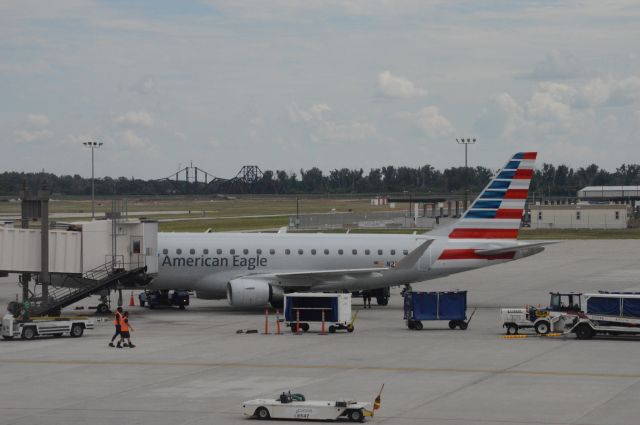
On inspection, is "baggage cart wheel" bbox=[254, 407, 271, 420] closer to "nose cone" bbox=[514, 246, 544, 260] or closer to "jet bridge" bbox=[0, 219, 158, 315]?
"jet bridge" bbox=[0, 219, 158, 315]

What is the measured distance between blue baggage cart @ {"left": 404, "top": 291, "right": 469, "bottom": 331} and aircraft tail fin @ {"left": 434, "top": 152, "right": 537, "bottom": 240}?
30.0 ft

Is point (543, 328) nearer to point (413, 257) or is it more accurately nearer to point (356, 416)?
point (413, 257)

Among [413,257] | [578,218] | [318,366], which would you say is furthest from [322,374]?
[578,218]

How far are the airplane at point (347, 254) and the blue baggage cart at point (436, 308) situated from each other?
6568 mm

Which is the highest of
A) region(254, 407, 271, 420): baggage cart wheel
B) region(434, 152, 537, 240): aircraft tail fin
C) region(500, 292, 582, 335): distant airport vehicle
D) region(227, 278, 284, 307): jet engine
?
region(434, 152, 537, 240): aircraft tail fin

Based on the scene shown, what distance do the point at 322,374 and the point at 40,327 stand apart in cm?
1277

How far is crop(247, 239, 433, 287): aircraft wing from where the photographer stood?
47.0 metres

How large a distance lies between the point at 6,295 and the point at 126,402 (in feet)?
113

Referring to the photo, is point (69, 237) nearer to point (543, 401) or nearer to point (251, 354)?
point (251, 354)

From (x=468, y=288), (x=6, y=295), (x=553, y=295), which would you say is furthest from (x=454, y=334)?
(x=6, y=295)

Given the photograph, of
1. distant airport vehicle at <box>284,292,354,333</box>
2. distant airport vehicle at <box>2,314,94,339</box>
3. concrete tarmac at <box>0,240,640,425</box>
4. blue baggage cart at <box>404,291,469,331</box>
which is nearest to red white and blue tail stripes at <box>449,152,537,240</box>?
concrete tarmac at <box>0,240,640,425</box>

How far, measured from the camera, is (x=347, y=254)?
162ft

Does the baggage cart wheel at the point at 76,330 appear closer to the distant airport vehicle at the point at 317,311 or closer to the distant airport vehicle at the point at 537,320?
the distant airport vehicle at the point at 317,311

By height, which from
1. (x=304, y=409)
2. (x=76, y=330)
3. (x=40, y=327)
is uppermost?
(x=40, y=327)
